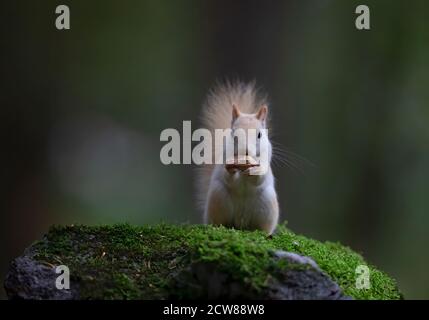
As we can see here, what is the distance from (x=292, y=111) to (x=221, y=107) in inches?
139

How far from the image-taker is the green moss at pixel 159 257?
2703 mm

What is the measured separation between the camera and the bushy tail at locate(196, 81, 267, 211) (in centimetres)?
502

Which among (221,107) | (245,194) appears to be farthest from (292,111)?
(245,194)

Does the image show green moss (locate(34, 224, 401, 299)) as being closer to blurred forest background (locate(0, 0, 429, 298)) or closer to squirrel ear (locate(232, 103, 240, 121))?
squirrel ear (locate(232, 103, 240, 121))

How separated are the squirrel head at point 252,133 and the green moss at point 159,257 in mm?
644

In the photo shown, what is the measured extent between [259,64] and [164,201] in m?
4.29

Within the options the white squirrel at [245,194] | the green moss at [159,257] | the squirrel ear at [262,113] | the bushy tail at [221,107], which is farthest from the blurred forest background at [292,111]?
the green moss at [159,257]

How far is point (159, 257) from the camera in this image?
3.16 m

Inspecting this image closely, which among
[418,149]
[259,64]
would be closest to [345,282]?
[259,64]

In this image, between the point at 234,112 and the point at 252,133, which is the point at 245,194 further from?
the point at 234,112

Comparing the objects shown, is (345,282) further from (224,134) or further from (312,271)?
(224,134)

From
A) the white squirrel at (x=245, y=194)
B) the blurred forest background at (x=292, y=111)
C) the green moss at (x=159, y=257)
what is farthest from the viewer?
the blurred forest background at (x=292, y=111)

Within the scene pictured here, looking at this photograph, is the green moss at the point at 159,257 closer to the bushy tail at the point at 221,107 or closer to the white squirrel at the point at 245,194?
the white squirrel at the point at 245,194

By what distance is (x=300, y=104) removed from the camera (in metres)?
8.57
